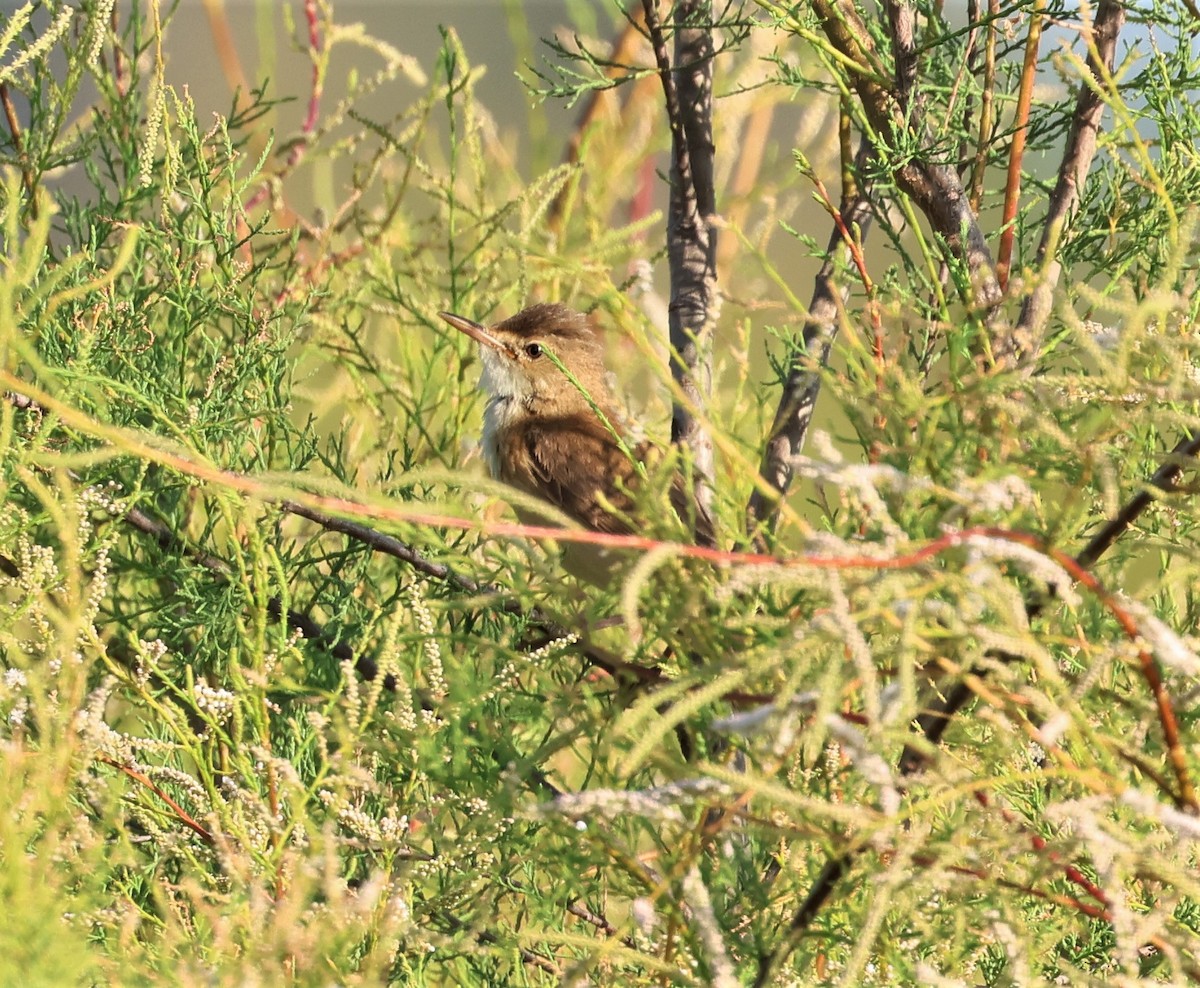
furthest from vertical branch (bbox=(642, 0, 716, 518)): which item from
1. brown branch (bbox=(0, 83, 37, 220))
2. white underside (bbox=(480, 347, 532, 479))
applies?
white underside (bbox=(480, 347, 532, 479))

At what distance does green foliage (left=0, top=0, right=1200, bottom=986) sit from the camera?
44.3 inches

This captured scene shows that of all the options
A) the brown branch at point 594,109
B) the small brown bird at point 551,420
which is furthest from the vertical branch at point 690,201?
the small brown bird at point 551,420

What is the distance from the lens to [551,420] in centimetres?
450

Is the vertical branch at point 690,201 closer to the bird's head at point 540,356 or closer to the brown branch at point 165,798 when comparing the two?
the bird's head at point 540,356

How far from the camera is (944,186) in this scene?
81.9 inches

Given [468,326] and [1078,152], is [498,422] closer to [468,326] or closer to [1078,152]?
[468,326]

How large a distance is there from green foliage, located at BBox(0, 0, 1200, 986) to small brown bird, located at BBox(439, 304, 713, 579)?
1.42 m

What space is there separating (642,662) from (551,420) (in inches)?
111

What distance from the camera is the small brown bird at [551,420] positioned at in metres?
4.05

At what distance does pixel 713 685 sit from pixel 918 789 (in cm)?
27

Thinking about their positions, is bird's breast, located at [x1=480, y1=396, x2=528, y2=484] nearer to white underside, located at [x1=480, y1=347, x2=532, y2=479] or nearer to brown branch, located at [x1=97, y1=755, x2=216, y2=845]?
white underside, located at [x1=480, y1=347, x2=532, y2=479]

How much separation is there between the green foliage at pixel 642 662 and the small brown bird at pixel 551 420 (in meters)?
1.42

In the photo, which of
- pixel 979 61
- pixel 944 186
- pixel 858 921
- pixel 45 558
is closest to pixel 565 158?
pixel 979 61

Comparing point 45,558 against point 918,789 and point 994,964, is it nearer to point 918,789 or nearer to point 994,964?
point 918,789
